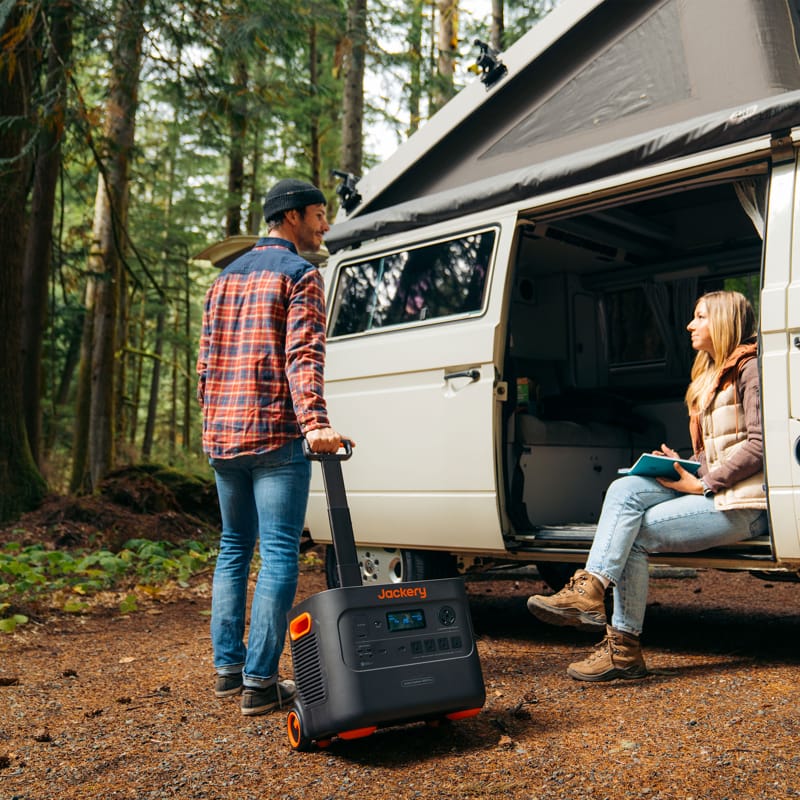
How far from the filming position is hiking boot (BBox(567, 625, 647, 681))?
13.2 feet

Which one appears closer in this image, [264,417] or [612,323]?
[264,417]

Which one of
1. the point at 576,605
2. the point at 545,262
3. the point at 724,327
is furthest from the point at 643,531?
the point at 545,262

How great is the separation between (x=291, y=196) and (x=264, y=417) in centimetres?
94

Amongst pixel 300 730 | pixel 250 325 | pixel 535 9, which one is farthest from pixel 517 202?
pixel 535 9

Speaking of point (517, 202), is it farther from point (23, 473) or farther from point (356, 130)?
point (356, 130)

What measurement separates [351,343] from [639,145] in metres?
2.03

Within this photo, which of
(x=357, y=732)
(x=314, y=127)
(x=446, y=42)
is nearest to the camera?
(x=357, y=732)

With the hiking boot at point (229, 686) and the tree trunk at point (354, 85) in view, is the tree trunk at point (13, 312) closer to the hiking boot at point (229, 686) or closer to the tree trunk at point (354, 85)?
the tree trunk at point (354, 85)

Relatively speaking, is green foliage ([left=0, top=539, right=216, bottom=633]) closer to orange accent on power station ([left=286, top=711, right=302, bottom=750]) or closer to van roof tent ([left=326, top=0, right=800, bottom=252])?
orange accent on power station ([left=286, top=711, right=302, bottom=750])

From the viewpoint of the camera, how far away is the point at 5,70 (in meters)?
8.70

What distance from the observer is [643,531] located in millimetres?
4059

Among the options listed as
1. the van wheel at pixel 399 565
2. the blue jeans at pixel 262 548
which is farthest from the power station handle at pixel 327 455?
the van wheel at pixel 399 565

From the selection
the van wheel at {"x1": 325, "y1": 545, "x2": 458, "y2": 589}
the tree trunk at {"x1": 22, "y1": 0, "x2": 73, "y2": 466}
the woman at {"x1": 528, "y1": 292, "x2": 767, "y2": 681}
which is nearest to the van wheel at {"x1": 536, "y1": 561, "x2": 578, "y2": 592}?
the van wheel at {"x1": 325, "y1": 545, "x2": 458, "y2": 589}

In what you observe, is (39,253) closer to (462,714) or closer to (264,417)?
(264,417)
